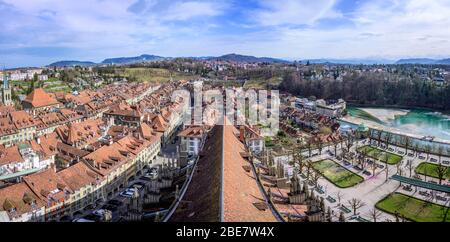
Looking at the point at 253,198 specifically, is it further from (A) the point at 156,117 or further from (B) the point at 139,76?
(B) the point at 139,76

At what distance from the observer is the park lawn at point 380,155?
73.1 ft

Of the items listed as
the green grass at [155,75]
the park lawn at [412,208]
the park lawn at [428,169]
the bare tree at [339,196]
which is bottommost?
the park lawn at [412,208]

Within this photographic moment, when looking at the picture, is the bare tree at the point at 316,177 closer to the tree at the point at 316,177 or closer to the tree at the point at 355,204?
the tree at the point at 316,177

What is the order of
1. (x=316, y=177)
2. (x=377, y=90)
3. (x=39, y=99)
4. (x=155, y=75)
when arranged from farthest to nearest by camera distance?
(x=155, y=75) → (x=377, y=90) → (x=39, y=99) → (x=316, y=177)

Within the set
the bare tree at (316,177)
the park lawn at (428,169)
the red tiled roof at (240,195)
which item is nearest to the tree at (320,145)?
the bare tree at (316,177)

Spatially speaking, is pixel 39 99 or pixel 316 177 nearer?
pixel 316 177

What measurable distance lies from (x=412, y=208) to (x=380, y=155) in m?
7.76

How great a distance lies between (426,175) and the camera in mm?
19562

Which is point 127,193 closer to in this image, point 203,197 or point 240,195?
point 203,197

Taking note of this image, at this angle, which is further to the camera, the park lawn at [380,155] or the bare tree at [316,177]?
the park lawn at [380,155]

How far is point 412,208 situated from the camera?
1585 cm

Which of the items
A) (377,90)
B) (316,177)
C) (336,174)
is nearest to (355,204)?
(316,177)

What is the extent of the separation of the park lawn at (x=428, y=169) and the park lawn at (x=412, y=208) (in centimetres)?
390
